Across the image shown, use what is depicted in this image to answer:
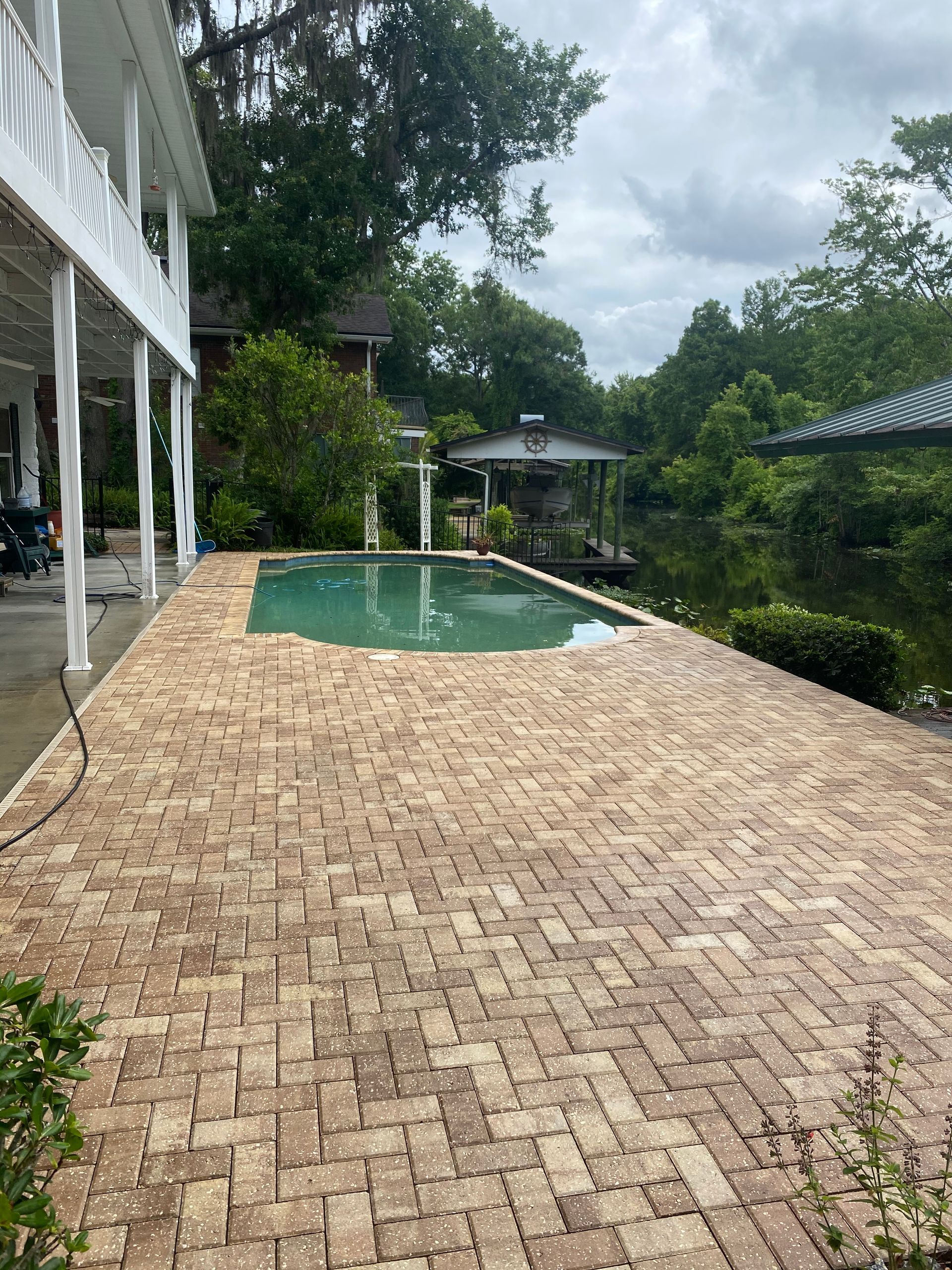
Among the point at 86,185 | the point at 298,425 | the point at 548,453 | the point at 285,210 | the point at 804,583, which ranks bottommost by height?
the point at 804,583

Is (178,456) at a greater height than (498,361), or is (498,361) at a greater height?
(498,361)

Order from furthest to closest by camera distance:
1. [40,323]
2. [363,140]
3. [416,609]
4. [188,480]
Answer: [363,140] → [188,480] → [416,609] → [40,323]

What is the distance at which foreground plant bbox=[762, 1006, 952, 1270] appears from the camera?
6.06ft

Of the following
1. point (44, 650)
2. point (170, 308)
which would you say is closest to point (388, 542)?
point (170, 308)

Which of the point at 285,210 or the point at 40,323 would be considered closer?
the point at 40,323

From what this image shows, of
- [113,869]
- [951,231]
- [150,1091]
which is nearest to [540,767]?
[113,869]

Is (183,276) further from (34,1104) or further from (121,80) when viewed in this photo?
(34,1104)

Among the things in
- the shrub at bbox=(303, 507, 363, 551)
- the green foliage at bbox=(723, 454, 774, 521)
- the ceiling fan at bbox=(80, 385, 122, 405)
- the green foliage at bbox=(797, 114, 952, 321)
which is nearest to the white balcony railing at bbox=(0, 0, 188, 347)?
the ceiling fan at bbox=(80, 385, 122, 405)

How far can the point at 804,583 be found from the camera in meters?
26.1

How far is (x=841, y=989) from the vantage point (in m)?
3.12

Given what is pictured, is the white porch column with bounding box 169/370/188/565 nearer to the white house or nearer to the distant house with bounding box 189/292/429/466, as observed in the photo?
the white house

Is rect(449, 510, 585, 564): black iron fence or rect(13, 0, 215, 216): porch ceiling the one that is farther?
rect(449, 510, 585, 564): black iron fence

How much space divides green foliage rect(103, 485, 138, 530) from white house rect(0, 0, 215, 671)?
4.34 meters

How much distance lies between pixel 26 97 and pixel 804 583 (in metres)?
23.7
